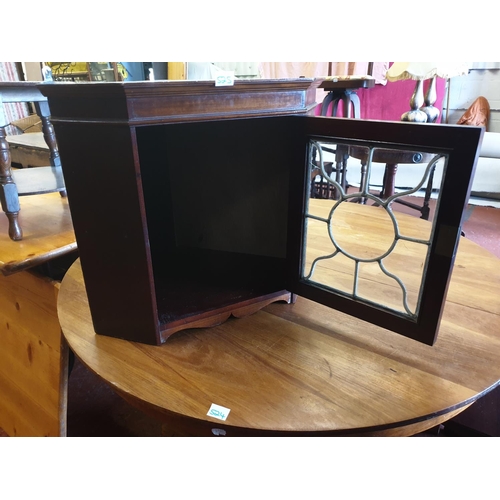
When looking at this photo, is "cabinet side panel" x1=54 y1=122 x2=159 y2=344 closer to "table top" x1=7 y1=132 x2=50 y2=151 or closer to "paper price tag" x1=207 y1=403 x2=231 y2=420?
"paper price tag" x1=207 y1=403 x2=231 y2=420

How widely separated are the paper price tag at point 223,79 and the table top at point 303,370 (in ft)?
1.29

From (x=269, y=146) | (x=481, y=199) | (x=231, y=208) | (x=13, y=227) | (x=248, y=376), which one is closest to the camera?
(x=248, y=376)

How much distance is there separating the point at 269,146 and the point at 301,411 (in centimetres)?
44

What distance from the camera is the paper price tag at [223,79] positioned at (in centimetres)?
55

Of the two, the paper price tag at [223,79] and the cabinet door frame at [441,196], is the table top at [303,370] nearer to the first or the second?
the cabinet door frame at [441,196]

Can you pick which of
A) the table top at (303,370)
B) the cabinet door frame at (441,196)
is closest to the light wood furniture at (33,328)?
the table top at (303,370)

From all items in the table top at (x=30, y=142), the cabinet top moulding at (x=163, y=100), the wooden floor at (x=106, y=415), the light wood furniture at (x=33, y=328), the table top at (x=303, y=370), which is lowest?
the wooden floor at (x=106, y=415)

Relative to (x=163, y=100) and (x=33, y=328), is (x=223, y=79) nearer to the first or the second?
(x=163, y=100)

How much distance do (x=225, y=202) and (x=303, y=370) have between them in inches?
15.0

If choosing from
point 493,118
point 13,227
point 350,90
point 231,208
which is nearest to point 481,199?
point 493,118

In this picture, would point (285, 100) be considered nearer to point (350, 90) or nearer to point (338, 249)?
point (338, 249)

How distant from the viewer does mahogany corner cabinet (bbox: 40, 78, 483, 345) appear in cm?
53
